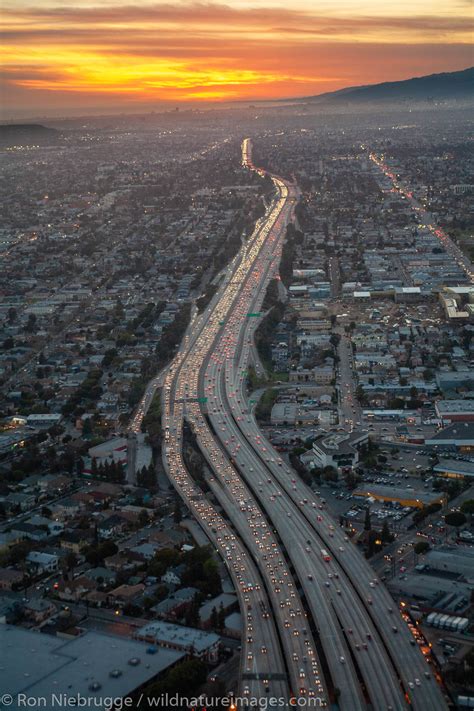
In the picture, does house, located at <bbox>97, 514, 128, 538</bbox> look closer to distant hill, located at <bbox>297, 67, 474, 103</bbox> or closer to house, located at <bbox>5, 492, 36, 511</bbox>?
Result: house, located at <bbox>5, 492, 36, 511</bbox>

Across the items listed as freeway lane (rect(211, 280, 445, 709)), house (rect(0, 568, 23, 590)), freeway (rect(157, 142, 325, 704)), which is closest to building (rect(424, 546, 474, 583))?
freeway lane (rect(211, 280, 445, 709))

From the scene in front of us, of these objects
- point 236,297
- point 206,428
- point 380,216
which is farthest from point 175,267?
point 206,428

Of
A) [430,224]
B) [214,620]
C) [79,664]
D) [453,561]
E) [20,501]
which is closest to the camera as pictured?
[79,664]

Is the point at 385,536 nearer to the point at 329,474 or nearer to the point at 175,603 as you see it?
the point at 329,474

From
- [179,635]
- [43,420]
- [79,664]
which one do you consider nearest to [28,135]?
[43,420]

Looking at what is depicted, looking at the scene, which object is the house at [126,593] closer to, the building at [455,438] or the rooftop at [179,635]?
the rooftop at [179,635]

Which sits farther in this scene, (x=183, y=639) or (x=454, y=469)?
(x=454, y=469)
